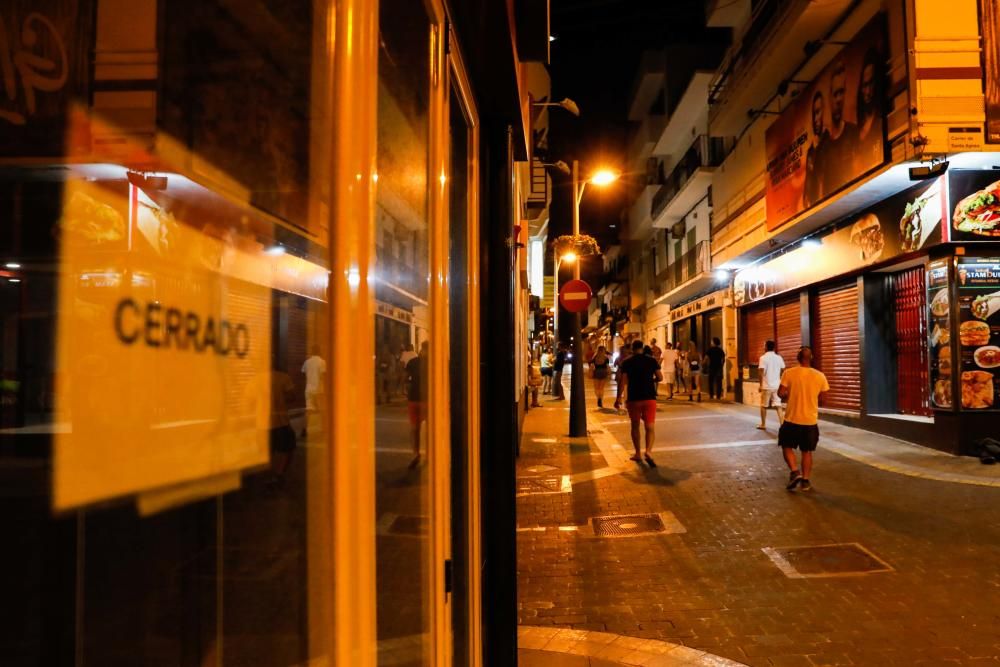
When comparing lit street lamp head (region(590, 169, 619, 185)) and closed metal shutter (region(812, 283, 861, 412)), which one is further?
lit street lamp head (region(590, 169, 619, 185))

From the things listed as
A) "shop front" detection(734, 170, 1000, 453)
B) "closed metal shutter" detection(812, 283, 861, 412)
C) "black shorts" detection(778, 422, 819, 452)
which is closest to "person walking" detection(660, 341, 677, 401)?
"shop front" detection(734, 170, 1000, 453)

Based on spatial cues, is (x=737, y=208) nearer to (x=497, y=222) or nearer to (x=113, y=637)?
(x=497, y=222)

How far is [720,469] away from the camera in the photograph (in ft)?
30.4

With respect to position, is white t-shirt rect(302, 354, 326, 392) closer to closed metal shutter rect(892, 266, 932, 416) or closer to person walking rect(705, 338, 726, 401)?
closed metal shutter rect(892, 266, 932, 416)

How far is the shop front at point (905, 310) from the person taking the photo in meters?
10.0

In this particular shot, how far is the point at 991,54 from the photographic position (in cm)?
963

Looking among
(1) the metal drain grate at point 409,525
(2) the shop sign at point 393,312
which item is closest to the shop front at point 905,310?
(1) the metal drain grate at point 409,525

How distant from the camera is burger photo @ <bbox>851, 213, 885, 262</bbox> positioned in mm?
→ 11977

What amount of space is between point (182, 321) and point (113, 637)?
2.42 meters

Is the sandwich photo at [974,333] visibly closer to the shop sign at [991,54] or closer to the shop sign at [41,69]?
the shop sign at [991,54]

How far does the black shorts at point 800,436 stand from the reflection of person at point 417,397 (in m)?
6.85

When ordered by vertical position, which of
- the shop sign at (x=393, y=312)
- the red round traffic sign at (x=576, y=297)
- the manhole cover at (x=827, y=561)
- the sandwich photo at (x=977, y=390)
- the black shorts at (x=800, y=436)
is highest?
the red round traffic sign at (x=576, y=297)

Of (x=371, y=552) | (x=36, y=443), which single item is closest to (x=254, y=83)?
(x=36, y=443)

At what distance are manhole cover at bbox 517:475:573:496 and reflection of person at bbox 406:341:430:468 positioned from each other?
632 centimetres
